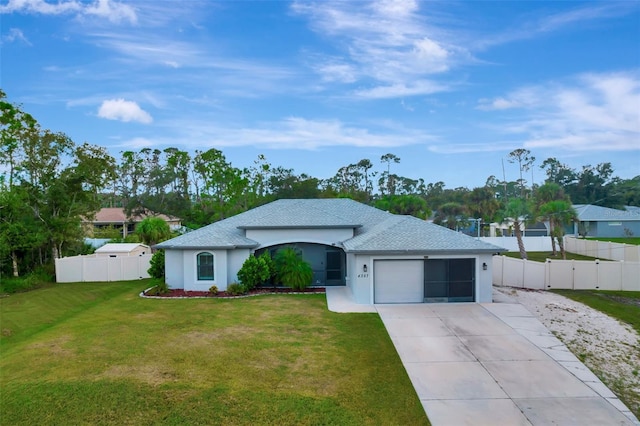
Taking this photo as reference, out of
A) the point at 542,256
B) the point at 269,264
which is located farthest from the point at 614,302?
the point at 542,256

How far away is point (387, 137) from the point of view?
41.1 m

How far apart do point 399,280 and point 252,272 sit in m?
6.89

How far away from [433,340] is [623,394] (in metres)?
4.61

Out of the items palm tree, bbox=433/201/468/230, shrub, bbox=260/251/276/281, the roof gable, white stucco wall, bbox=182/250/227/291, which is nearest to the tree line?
palm tree, bbox=433/201/468/230

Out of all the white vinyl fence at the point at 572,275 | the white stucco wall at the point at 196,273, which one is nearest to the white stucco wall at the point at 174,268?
the white stucco wall at the point at 196,273

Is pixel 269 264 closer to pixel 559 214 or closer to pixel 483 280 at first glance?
pixel 483 280

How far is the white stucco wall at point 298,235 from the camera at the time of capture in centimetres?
2009

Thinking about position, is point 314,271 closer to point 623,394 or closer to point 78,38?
point 623,394

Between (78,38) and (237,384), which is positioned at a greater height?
(78,38)

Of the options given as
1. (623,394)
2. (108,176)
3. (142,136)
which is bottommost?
(623,394)

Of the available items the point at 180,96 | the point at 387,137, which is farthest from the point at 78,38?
the point at 387,137

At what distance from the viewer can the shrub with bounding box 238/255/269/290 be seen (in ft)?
60.9

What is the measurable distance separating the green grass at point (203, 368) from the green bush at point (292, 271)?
289 cm

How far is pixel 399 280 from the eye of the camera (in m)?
16.7
